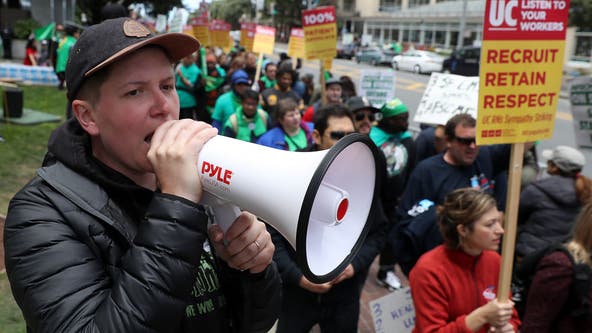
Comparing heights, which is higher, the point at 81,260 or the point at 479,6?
the point at 479,6

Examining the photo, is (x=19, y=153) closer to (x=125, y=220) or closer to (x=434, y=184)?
(x=434, y=184)

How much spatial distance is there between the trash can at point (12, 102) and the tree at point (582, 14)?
27440mm

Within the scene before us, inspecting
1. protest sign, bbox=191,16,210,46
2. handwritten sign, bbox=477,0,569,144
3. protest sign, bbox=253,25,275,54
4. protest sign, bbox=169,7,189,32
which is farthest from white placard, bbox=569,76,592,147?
protest sign, bbox=191,16,210,46

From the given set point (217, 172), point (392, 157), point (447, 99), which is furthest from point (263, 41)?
point (217, 172)

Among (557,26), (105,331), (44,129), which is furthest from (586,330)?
(44,129)

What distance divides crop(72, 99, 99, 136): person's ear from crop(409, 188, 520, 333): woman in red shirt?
1.79m

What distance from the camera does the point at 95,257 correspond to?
3.55 ft

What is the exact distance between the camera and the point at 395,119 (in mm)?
4395

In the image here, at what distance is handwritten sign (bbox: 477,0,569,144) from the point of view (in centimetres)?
225

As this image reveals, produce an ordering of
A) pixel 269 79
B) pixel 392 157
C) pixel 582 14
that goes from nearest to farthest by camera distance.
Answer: pixel 392 157, pixel 269 79, pixel 582 14

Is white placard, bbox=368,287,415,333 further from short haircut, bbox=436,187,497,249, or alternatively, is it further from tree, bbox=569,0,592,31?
tree, bbox=569,0,592,31

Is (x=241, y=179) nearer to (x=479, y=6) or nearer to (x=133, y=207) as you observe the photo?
(x=133, y=207)

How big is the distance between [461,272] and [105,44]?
199 cm

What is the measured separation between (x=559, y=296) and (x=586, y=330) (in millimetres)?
194
